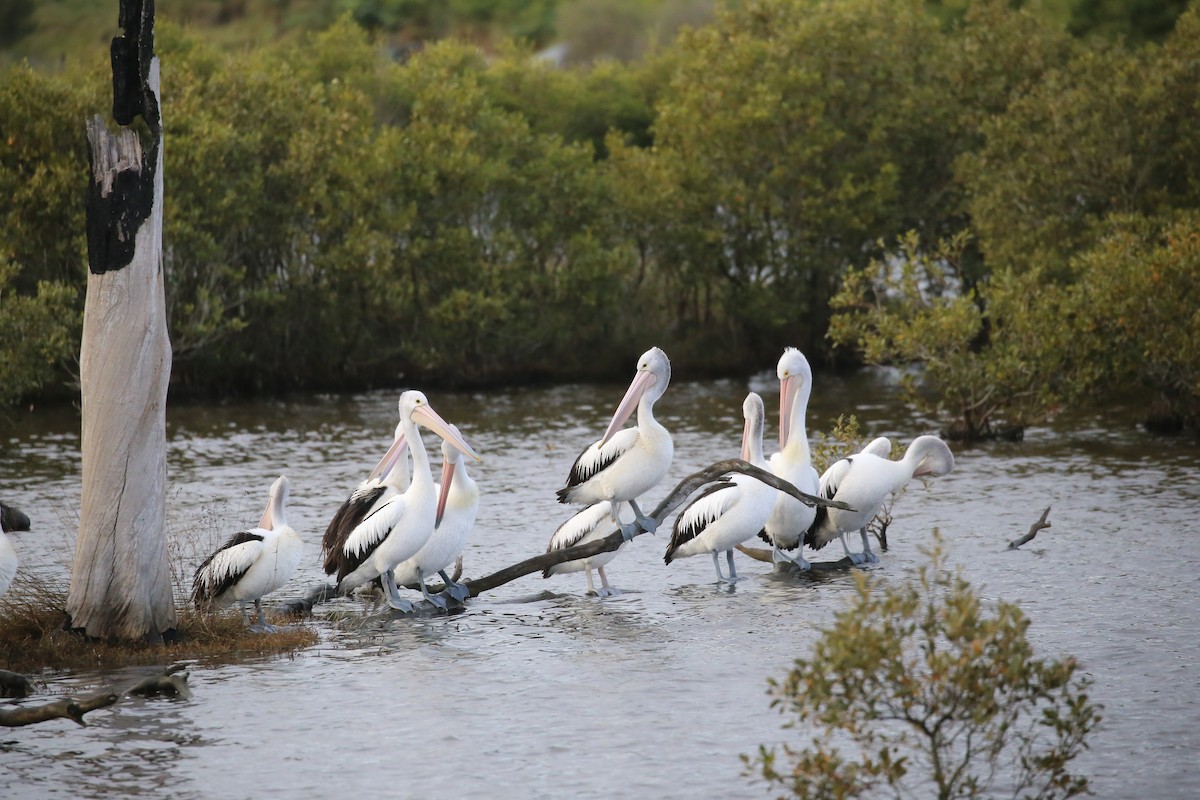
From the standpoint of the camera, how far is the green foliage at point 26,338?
19156mm

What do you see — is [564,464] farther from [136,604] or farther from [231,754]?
[231,754]

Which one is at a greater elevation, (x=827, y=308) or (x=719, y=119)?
(x=719, y=119)

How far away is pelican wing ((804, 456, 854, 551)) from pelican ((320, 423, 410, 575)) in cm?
337

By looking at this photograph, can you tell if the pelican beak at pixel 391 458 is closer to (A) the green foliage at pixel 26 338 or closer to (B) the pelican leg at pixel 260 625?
(B) the pelican leg at pixel 260 625

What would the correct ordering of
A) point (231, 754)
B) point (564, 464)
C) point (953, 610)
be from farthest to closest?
point (564, 464) → point (231, 754) → point (953, 610)

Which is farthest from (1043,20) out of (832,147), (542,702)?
(542,702)

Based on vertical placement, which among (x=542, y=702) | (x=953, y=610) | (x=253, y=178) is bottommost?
(x=542, y=702)

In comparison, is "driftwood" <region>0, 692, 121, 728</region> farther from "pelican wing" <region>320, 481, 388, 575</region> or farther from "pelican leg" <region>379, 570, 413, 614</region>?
"pelican leg" <region>379, 570, 413, 614</region>

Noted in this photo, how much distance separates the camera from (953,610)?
6184 millimetres

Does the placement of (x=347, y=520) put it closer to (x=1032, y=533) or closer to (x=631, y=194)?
(x=1032, y=533)

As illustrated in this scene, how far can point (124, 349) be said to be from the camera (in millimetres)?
9328

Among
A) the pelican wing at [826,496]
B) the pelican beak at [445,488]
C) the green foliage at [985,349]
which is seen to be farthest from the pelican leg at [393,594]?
the green foliage at [985,349]

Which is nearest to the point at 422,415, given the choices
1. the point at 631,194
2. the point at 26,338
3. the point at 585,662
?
the point at 585,662

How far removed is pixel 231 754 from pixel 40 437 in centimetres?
1564
